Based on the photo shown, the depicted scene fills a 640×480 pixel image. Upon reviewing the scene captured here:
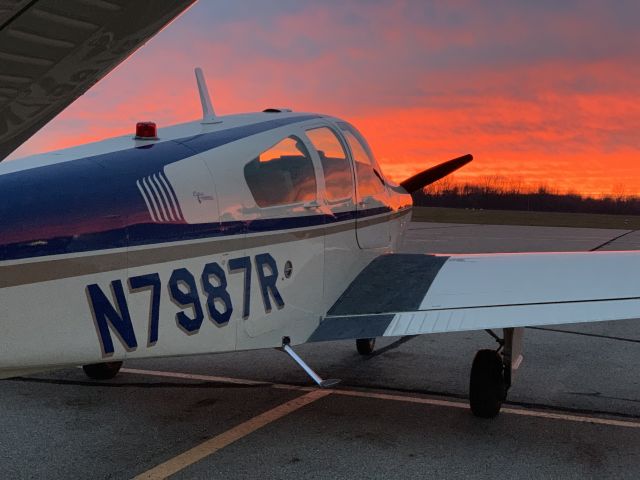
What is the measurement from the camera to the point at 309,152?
17.7ft

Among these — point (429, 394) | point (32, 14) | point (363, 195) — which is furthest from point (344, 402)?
point (32, 14)

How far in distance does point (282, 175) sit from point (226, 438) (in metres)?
1.96

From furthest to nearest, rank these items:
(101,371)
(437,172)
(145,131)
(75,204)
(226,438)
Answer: (437,172)
(101,371)
(226,438)
(145,131)
(75,204)

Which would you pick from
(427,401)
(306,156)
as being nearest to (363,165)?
(306,156)

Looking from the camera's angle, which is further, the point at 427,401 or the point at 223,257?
the point at 427,401

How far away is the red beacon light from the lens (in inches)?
182

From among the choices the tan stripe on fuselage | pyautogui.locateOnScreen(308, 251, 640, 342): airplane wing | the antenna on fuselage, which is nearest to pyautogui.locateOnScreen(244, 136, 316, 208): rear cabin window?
the tan stripe on fuselage

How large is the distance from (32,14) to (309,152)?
425cm

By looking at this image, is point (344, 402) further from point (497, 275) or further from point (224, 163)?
point (224, 163)

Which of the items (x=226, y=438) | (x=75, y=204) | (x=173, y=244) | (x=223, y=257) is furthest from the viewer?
(x=226, y=438)

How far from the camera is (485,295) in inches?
213

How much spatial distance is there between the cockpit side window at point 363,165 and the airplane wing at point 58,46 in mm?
4653

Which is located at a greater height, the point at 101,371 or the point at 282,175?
the point at 282,175

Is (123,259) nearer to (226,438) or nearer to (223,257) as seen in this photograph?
(223,257)
